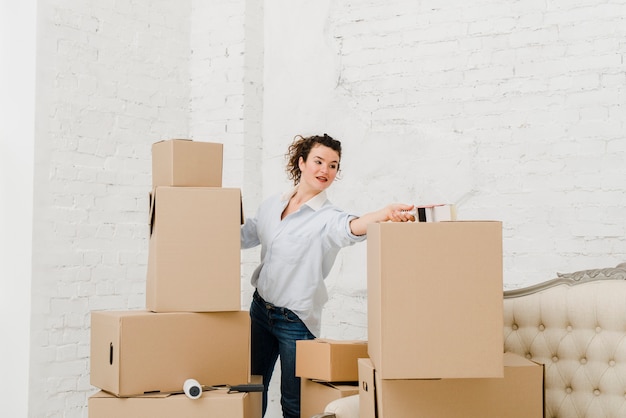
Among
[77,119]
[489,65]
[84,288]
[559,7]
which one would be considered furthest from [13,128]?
[559,7]

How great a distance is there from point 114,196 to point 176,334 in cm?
114

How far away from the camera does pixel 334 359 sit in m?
2.13

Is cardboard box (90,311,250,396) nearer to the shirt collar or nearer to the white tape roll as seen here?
the white tape roll

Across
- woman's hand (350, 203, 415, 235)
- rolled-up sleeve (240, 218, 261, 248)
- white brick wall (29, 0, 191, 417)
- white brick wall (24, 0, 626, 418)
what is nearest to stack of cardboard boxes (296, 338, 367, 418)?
woman's hand (350, 203, 415, 235)

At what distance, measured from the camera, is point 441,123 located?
295cm

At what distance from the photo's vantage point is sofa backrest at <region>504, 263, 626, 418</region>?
2.02 m

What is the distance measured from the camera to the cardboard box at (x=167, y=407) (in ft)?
6.71

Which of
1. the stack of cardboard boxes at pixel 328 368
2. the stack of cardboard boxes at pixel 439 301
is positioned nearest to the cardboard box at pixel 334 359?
the stack of cardboard boxes at pixel 328 368

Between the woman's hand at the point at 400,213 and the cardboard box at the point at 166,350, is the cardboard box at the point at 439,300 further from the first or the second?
the cardboard box at the point at 166,350

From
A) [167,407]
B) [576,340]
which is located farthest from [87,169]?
[576,340]

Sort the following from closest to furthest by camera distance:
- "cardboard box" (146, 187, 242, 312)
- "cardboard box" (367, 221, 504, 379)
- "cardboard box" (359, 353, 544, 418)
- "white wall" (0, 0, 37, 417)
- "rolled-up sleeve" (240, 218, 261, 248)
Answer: "cardboard box" (367, 221, 504, 379) < "cardboard box" (359, 353, 544, 418) < "cardboard box" (146, 187, 242, 312) < "rolled-up sleeve" (240, 218, 261, 248) < "white wall" (0, 0, 37, 417)

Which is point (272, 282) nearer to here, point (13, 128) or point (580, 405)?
point (580, 405)

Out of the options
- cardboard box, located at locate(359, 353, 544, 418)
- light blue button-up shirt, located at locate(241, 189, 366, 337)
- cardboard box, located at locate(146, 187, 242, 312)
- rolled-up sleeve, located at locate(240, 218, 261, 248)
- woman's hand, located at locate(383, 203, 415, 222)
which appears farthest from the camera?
rolled-up sleeve, located at locate(240, 218, 261, 248)

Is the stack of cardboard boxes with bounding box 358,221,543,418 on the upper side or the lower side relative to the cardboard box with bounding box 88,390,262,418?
upper
